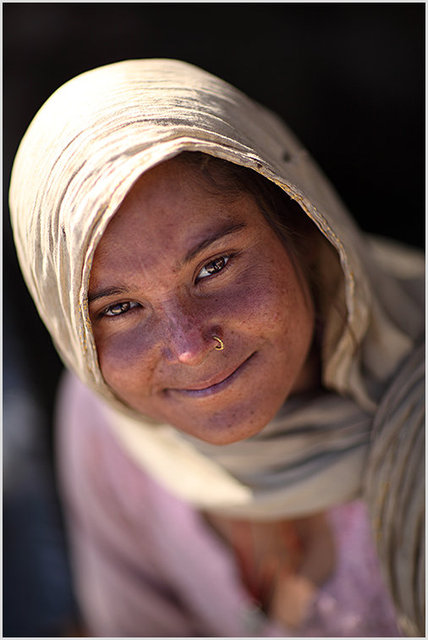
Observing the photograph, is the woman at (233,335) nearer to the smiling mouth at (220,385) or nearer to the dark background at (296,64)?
the smiling mouth at (220,385)

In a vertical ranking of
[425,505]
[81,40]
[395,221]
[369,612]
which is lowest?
[369,612]

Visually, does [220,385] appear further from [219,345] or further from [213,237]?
[213,237]

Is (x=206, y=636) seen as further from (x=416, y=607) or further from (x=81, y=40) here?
(x=81, y=40)

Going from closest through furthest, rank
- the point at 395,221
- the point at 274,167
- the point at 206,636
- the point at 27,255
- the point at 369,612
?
1. the point at 274,167
2. the point at 27,255
3. the point at 369,612
4. the point at 206,636
5. the point at 395,221

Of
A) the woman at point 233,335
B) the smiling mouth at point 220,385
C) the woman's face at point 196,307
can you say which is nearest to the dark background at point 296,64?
the woman at point 233,335

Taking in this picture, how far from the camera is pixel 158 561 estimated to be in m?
1.56

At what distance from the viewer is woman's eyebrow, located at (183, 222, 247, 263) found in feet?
2.71

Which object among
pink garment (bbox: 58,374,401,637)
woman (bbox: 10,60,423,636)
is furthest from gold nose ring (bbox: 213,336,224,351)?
pink garment (bbox: 58,374,401,637)

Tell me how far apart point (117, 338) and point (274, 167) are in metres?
0.33

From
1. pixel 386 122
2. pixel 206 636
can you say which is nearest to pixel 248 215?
pixel 206 636

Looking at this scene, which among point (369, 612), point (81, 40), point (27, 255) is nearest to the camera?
point (27, 255)

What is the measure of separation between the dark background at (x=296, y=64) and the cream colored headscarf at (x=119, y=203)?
844 mm

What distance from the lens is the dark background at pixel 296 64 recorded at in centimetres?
196

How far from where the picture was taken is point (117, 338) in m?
0.91
